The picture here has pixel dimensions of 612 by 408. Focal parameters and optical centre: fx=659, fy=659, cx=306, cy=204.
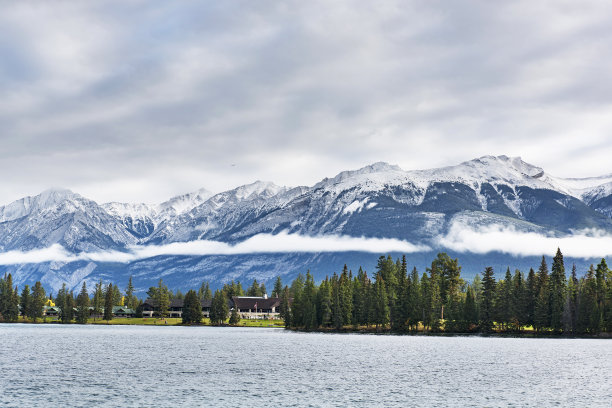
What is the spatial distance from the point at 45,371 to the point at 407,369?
52248 millimetres

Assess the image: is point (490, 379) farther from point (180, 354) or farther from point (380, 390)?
point (180, 354)

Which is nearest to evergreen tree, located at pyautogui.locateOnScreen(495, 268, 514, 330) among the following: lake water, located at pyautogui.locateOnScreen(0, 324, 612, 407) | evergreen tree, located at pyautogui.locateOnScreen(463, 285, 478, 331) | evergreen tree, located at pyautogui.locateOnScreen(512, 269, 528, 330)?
evergreen tree, located at pyautogui.locateOnScreen(512, 269, 528, 330)

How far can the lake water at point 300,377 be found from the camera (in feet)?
229

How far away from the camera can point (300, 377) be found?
8906 cm

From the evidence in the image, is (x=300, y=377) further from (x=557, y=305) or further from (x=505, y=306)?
(x=505, y=306)

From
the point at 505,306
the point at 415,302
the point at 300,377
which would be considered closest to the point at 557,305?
the point at 505,306

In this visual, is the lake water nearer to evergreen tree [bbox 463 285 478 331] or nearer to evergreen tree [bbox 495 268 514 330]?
evergreen tree [bbox 495 268 514 330]

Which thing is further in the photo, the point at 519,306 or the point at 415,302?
the point at 415,302

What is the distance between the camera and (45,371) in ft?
299

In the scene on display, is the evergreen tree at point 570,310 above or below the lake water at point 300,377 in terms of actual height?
above

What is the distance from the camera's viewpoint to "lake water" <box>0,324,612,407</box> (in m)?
69.7

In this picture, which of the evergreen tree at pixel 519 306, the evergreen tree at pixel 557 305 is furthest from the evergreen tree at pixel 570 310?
the evergreen tree at pixel 519 306

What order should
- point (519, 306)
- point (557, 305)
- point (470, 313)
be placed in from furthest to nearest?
point (470, 313)
point (519, 306)
point (557, 305)

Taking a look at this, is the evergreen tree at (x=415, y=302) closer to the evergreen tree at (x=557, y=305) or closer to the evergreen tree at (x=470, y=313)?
the evergreen tree at (x=470, y=313)
